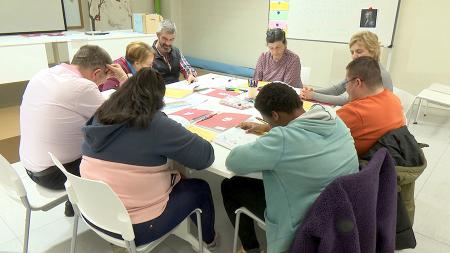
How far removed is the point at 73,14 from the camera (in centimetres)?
473

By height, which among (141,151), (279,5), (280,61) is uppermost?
(279,5)

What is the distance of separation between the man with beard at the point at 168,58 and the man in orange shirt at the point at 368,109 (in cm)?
154

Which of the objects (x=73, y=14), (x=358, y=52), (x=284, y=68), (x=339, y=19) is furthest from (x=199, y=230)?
(x=73, y=14)

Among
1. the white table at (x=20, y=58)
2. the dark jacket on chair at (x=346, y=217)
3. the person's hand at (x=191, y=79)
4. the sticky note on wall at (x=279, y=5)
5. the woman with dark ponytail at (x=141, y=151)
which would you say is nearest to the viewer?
the dark jacket on chair at (x=346, y=217)

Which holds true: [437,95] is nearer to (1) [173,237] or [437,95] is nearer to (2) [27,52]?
(1) [173,237]

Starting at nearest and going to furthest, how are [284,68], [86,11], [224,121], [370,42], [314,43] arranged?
[224,121] → [370,42] → [284,68] → [314,43] → [86,11]

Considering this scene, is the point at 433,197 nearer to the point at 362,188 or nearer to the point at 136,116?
the point at 362,188

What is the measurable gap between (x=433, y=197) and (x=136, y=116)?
88.9 inches

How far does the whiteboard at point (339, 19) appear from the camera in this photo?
3900 millimetres

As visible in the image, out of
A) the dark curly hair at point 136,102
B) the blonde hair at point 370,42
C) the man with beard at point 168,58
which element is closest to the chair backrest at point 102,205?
the dark curly hair at point 136,102

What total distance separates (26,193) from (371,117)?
66.0 inches

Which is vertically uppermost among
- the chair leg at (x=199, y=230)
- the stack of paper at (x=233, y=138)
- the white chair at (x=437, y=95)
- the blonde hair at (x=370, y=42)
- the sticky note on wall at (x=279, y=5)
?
the sticky note on wall at (x=279, y=5)

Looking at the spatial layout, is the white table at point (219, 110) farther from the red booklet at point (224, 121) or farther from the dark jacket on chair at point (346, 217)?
the dark jacket on chair at point (346, 217)

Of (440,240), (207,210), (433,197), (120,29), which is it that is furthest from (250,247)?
(120,29)
